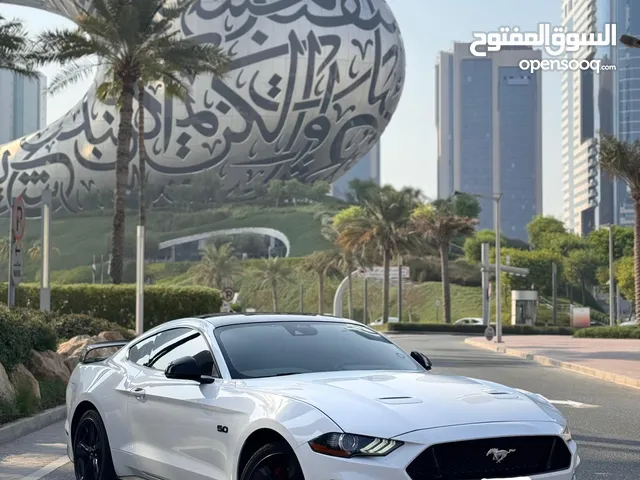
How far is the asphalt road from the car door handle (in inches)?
76.6

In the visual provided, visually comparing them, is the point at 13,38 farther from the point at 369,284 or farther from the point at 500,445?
the point at 369,284

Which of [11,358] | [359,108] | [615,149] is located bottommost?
[11,358]

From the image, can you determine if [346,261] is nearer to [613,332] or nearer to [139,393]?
[613,332]

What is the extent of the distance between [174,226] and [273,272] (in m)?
30.3

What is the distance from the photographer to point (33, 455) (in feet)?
32.4

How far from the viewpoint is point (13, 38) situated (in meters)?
28.5

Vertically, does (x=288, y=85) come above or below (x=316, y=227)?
above

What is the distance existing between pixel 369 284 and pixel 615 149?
54814 mm

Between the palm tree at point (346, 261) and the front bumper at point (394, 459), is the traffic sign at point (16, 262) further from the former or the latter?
the palm tree at point (346, 261)

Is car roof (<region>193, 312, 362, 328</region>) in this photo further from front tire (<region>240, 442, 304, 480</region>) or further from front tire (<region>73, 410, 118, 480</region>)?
front tire (<region>240, 442, 304, 480</region>)

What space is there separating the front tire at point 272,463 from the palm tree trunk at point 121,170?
1076 inches

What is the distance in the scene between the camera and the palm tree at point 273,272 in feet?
306

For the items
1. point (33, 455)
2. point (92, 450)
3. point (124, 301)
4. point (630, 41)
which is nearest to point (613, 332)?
point (124, 301)

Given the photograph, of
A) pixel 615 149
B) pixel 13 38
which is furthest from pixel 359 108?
pixel 13 38
